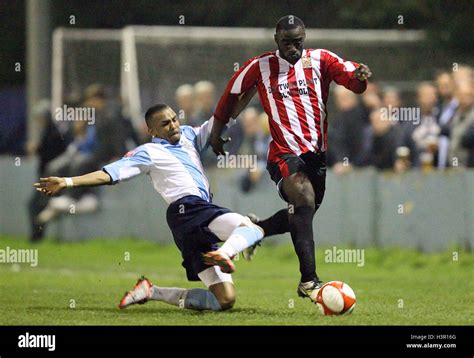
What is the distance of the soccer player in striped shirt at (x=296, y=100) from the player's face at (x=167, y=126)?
21.9 inches

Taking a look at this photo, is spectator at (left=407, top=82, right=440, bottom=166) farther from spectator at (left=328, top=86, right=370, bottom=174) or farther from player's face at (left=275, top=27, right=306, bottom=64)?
player's face at (left=275, top=27, right=306, bottom=64)

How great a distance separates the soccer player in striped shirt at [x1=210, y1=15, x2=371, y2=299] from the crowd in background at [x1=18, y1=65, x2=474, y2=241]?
5.08 meters

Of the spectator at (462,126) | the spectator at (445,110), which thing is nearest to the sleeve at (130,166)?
the spectator at (462,126)

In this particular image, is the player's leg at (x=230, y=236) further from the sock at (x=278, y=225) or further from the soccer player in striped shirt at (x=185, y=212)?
the sock at (x=278, y=225)

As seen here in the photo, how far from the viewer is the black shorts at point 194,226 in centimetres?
1080

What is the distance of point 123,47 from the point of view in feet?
70.0

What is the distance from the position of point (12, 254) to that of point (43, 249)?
74 centimetres

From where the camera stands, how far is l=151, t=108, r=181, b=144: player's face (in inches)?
435

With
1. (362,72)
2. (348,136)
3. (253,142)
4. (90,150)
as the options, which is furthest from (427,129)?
(362,72)

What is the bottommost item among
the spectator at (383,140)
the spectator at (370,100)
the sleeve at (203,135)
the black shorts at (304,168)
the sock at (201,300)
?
the sock at (201,300)

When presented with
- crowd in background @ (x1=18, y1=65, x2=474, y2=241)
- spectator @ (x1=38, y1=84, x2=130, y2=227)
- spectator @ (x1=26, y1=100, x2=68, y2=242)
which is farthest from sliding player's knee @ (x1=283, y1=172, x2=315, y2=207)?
spectator @ (x1=26, y1=100, x2=68, y2=242)

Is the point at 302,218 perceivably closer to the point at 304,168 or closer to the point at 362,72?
the point at 304,168

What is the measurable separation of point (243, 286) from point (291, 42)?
389 cm
